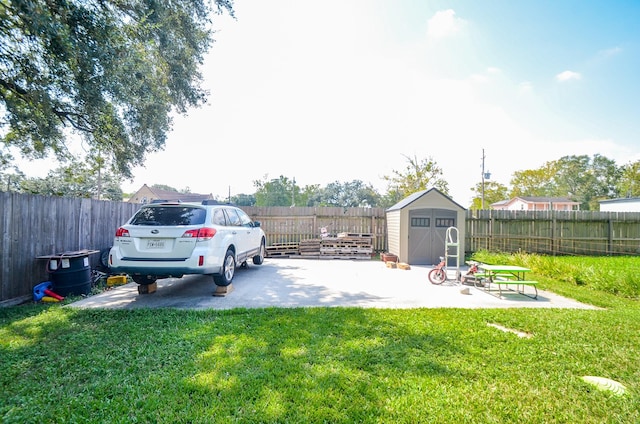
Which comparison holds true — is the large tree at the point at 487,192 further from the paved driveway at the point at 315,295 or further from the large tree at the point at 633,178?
the paved driveway at the point at 315,295

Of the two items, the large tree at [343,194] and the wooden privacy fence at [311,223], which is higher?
the large tree at [343,194]

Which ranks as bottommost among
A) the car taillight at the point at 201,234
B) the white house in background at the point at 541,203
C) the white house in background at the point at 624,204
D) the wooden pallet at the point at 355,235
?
the wooden pallet at the point at 355,235

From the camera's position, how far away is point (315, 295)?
542cm

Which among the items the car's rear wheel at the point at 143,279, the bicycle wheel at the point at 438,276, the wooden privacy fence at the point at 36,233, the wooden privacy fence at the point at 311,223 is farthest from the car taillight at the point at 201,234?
the wooden privacy fence at the point at 311,223

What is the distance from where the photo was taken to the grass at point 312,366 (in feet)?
6.44

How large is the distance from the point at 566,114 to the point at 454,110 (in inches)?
222

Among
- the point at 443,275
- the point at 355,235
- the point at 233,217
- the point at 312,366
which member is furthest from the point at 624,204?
the point at 312,366

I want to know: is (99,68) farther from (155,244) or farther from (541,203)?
(541,203)

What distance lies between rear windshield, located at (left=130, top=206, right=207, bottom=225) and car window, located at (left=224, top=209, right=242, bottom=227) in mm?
1034

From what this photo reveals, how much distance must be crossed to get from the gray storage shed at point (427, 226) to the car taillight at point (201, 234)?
673 centimetres

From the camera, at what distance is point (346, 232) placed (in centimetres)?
1159

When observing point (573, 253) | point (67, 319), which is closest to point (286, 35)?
point (67, 319)

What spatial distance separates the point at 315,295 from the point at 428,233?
581cm

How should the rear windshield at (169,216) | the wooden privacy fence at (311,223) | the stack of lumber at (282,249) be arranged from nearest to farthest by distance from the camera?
the rear windshield at (169,216) < the stack of lumber at (282,249) < the wooden privacy fence at (311,223)
